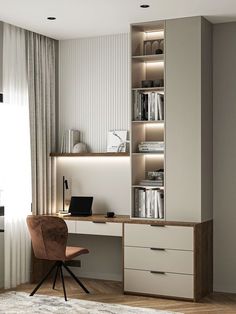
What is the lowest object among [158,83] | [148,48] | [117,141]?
[117,141]

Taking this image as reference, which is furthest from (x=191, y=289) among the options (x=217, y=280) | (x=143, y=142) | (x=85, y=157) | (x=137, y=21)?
(x=137, y=21)

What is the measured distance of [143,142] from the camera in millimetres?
6344

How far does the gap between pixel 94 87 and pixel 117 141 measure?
727mm

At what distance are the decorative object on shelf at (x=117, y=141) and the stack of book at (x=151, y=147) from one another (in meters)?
0.38

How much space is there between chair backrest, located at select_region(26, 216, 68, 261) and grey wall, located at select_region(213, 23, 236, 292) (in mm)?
1628

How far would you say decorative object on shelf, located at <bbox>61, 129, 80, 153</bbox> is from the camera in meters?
6.92

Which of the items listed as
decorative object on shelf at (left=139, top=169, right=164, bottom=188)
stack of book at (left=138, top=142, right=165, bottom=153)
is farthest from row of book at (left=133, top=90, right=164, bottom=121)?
decorative object on shelf at (left=139, top=169, right=164, bottom=188)

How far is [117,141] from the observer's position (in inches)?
264

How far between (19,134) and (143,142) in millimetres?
1339

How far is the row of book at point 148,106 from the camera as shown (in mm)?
6164

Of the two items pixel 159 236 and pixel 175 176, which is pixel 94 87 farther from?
pixel 159 236

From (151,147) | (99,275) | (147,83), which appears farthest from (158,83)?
(99,275)

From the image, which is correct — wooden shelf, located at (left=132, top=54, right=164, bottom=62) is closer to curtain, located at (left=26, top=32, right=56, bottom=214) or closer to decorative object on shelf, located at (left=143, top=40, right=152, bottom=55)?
decorative object on shelf, located at (left=143, top=40, right=152, bottom=55)

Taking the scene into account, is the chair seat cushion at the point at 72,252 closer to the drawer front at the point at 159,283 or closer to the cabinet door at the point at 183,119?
the drawer front at the point at 159,283
